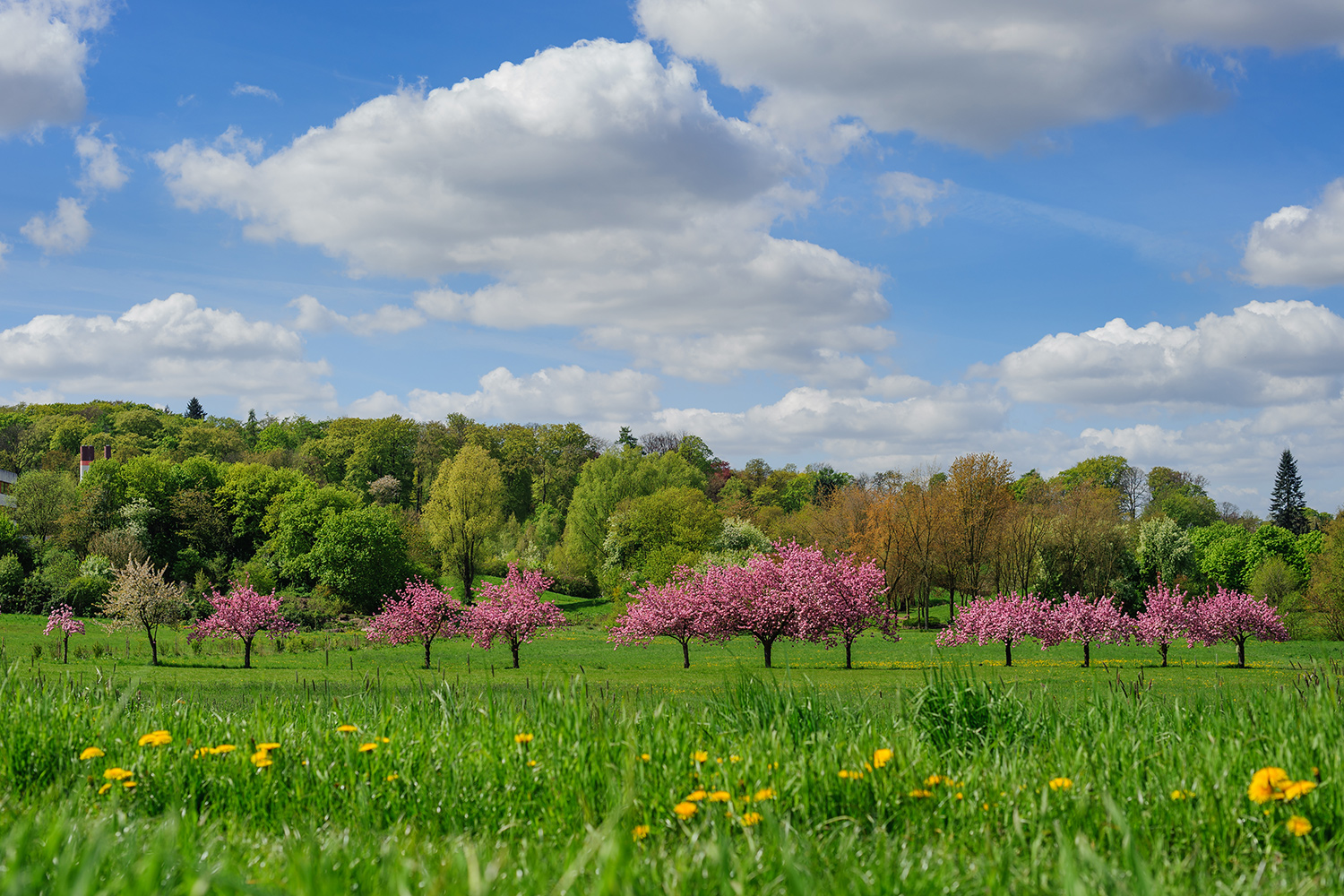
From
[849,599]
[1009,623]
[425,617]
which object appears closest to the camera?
[849,599]

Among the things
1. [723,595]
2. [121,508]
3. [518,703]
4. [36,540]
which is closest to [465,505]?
[121,508]

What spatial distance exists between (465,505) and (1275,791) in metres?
62.5

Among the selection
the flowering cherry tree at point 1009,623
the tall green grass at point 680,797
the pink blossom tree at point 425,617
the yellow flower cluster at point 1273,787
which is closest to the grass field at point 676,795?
the tall green grass at point 680,797

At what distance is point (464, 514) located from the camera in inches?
2515

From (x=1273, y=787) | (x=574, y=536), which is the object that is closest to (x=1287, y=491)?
(x=574, y=536)

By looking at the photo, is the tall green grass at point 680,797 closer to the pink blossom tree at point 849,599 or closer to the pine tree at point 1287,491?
the pink blossom tree at point 849,599

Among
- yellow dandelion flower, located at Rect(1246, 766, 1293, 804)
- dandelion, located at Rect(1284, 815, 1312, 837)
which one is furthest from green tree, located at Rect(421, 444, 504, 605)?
dandelion, located at Rect(1284, 815, 1312, 837)

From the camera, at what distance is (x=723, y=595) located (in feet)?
96.2

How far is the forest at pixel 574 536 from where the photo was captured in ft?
173

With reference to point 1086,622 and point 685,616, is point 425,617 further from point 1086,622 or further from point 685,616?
point 1086,622

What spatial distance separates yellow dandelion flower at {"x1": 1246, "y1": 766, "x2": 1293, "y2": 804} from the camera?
3.49 m

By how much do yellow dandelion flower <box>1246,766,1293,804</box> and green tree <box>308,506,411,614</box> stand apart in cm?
5483

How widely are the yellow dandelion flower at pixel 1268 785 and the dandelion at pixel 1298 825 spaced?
90 millimetres

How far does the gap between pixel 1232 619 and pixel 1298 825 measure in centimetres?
3063
